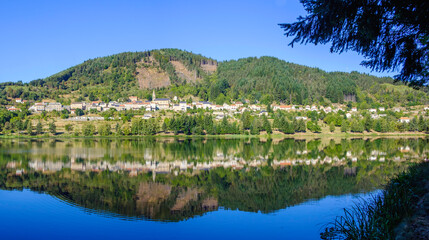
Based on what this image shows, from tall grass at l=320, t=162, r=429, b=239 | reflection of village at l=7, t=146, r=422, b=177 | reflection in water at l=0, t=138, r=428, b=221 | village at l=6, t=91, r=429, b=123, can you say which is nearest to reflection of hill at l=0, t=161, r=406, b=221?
reflection in water at l=0, t=138, r=428, b=221

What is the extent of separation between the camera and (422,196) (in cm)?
1002

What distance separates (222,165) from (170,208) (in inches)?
519

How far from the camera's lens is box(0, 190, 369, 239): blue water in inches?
440

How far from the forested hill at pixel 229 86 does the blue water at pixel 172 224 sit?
117002mm

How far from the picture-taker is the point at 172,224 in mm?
12211

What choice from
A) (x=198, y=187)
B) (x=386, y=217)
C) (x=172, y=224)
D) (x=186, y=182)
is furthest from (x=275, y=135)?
(x=386, y=217)

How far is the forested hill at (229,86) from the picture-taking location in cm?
13700

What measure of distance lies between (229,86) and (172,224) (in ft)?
516

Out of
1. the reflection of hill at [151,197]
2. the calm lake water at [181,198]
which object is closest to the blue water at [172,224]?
the calm lake water at [181,198]

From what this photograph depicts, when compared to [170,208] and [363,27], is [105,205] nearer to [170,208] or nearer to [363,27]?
[170,208]

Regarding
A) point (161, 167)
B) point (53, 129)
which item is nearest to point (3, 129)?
point (53, 129)

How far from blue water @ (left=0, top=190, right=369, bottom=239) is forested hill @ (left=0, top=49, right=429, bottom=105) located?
117 m

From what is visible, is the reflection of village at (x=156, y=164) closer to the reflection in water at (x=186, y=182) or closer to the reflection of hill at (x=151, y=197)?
the reflection in water at (x=186, y=182)

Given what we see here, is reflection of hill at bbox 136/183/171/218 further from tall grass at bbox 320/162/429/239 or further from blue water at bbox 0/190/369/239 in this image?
tall grass at bbox 320/162/429/239
